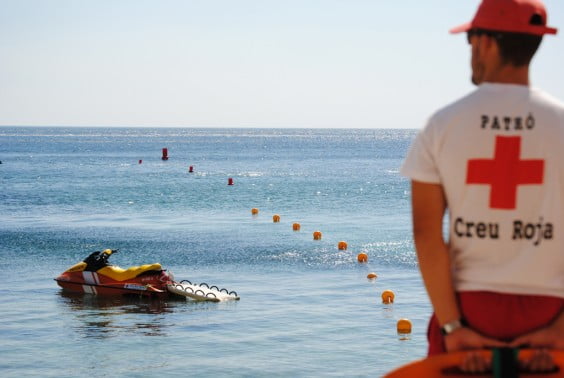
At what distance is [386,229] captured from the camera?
3722 cm

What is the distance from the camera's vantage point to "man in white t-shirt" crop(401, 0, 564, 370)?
276 cm

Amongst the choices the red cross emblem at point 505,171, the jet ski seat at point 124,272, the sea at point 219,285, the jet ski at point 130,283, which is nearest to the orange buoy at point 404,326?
the sea at point 219,285

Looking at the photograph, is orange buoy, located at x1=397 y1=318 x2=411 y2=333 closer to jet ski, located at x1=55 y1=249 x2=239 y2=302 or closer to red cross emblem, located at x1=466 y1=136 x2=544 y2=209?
jet ski, located at x1=55 y1=249 x2=239 y2=302

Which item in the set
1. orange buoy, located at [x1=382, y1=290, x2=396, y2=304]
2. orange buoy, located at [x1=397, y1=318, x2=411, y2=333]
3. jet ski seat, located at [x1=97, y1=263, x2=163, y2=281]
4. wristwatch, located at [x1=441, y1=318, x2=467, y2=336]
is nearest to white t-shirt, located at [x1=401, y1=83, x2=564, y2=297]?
wristwatch, located at [x1=441, y1=318, x2=467, y2=336]

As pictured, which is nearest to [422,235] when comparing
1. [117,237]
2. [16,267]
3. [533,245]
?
[533,245]

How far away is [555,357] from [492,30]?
0.96 metres

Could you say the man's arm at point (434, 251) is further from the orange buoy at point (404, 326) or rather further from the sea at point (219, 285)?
the orange buoy at point (404, 326)

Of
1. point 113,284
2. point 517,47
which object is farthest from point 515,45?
point 113,284

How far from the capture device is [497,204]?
2758 millimetres

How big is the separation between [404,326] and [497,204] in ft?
49.4

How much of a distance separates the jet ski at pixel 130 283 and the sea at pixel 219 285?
0.26m

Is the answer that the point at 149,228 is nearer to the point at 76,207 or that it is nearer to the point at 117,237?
the point at 117,237

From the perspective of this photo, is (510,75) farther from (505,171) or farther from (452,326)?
(452,326)

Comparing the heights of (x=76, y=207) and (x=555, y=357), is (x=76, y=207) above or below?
below
